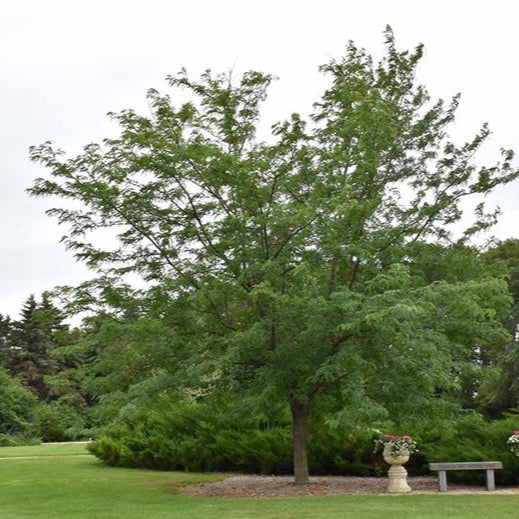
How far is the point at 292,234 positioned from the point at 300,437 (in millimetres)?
4157

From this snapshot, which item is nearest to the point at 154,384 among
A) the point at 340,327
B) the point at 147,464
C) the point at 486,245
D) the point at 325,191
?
the point at 340,327

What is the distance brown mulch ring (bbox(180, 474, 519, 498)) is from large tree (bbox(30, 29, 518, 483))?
693 millimetres

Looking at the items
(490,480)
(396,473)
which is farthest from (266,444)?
(490,480)

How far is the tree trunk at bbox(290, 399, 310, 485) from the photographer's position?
47.9 ft

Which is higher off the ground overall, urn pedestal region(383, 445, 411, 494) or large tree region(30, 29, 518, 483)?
large tree region(30, 29, 518, 483)

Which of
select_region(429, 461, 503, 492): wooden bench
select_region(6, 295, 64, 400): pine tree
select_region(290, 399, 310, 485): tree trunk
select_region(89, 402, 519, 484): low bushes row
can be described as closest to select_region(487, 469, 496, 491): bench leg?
select_region(429, 461, 503, 492): wooden bench

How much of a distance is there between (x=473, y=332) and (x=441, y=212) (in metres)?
2.58

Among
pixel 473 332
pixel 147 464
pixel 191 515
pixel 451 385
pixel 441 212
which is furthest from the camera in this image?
pixel 147 464

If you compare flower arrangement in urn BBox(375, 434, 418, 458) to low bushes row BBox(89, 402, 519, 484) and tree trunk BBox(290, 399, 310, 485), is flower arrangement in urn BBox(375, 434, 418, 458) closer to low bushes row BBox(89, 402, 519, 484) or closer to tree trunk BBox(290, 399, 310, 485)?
low bushes row BBox(89, 402, 519, 484)

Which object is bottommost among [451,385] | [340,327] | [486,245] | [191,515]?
[191,515]

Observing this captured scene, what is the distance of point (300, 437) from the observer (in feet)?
48.3

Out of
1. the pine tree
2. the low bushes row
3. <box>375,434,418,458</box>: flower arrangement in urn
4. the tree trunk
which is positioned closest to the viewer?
<box>375,434,418,458</box>: flower arrangement in urn

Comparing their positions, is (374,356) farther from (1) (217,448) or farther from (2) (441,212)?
(1) (217,448)

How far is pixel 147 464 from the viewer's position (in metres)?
20.9
